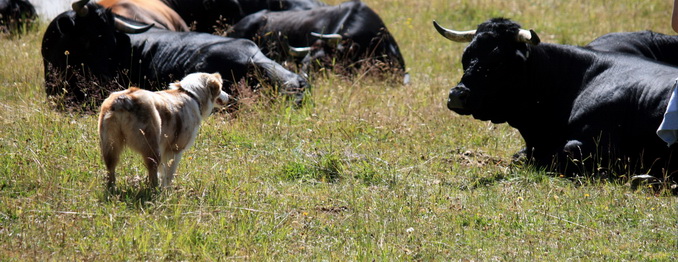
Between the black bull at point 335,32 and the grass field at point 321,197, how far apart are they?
97.3 inches

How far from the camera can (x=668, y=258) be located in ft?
17.3

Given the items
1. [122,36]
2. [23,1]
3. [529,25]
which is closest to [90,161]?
[122,36]

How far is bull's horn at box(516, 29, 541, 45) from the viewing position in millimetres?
7383

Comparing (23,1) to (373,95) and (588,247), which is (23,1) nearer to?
(373,95)

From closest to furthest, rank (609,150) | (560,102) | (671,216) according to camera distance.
Result: (671,216), (609,150), (560,102)

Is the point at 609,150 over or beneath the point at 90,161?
over

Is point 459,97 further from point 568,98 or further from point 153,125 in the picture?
point 153,125

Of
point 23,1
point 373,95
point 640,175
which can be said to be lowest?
point 23,1

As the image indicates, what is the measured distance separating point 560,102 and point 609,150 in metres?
0.84

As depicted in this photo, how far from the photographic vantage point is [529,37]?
294 inches

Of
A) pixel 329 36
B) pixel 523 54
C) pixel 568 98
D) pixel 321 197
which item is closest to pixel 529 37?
pixel 523 54

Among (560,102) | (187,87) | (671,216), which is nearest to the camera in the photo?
(671,216)

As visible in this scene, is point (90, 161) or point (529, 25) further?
point (529, 25)

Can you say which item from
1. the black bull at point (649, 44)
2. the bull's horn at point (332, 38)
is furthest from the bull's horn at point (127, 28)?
the black bull at point (649, 44)
